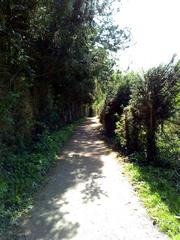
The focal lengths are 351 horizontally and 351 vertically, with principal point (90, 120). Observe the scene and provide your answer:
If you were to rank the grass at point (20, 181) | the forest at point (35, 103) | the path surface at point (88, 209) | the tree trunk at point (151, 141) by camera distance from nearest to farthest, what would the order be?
1. the path surface at point (88, 209)
2. the grass at point (20, 181)
3. the forest at point (35, 103)
4. the tree trunk at point (151, 141)

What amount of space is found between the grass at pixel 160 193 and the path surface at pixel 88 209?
20cm

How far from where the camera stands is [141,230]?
6.07m

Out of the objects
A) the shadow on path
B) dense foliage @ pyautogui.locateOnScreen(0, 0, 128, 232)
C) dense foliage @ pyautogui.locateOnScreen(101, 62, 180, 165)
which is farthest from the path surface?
dense foliage @ pyautogui.locateOnScreen(101, 62, 180, 165)

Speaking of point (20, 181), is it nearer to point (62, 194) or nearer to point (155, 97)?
point (62, 194)

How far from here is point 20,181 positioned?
910 cm

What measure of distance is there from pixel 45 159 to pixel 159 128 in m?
4.05

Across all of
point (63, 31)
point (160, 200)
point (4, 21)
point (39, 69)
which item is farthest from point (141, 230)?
point (39, 69)

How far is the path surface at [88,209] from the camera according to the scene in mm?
6035

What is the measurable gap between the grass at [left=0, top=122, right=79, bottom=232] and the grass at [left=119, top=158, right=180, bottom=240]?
2626mm

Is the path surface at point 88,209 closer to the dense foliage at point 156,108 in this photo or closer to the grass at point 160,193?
the grass at point 160,193

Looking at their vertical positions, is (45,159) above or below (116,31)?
below

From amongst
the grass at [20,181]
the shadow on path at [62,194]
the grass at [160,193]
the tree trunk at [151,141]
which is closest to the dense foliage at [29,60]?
the grass at [20,181]

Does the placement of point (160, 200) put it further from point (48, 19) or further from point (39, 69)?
point (39, 69)

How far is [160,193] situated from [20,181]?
3.57 meters
